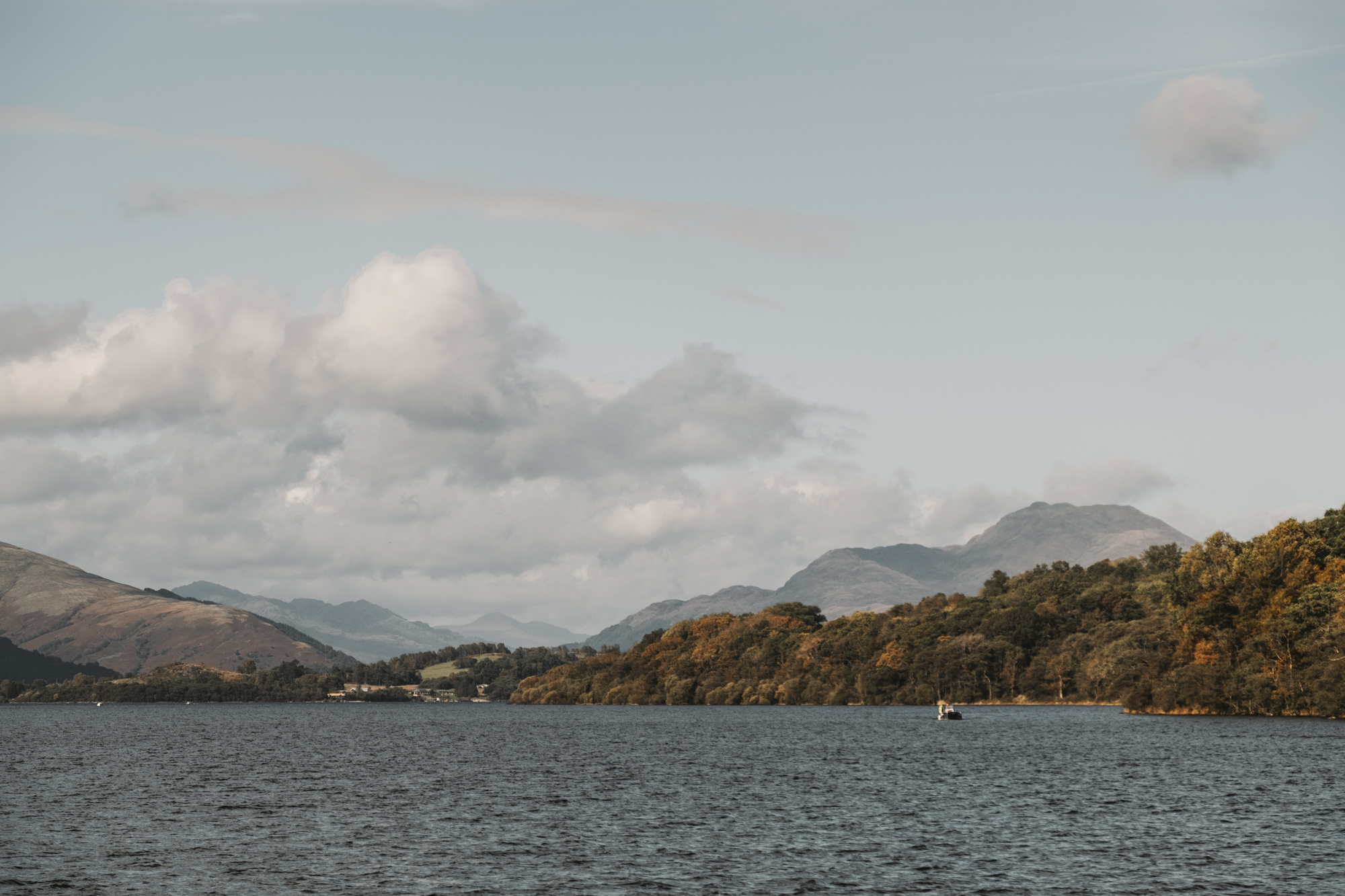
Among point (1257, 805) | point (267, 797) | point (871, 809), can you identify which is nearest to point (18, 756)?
point (267, 797)

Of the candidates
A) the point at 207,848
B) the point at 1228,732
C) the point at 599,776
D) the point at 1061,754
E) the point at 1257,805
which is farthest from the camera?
the point at 1228,732

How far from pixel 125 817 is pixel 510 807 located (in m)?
28.4

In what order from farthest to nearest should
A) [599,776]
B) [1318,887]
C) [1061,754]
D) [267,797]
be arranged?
1. [1061,754]
2. [599,776]
3. [267,797]
4. [1318,887]

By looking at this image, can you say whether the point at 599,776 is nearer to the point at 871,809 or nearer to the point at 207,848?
the point at 871,809

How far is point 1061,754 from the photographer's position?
13562cm

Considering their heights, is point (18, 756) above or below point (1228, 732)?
below

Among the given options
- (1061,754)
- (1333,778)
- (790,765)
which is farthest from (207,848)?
(1061,754)

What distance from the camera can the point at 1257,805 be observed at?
86.3 meters

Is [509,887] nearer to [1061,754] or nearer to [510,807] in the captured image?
[510,807]

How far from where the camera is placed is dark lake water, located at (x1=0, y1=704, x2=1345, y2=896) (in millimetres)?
62031

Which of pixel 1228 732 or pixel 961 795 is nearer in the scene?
pixel 961 795

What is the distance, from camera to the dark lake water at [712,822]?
6203 cm

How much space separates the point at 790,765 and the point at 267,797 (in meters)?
54.2

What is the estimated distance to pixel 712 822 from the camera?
83.8m
